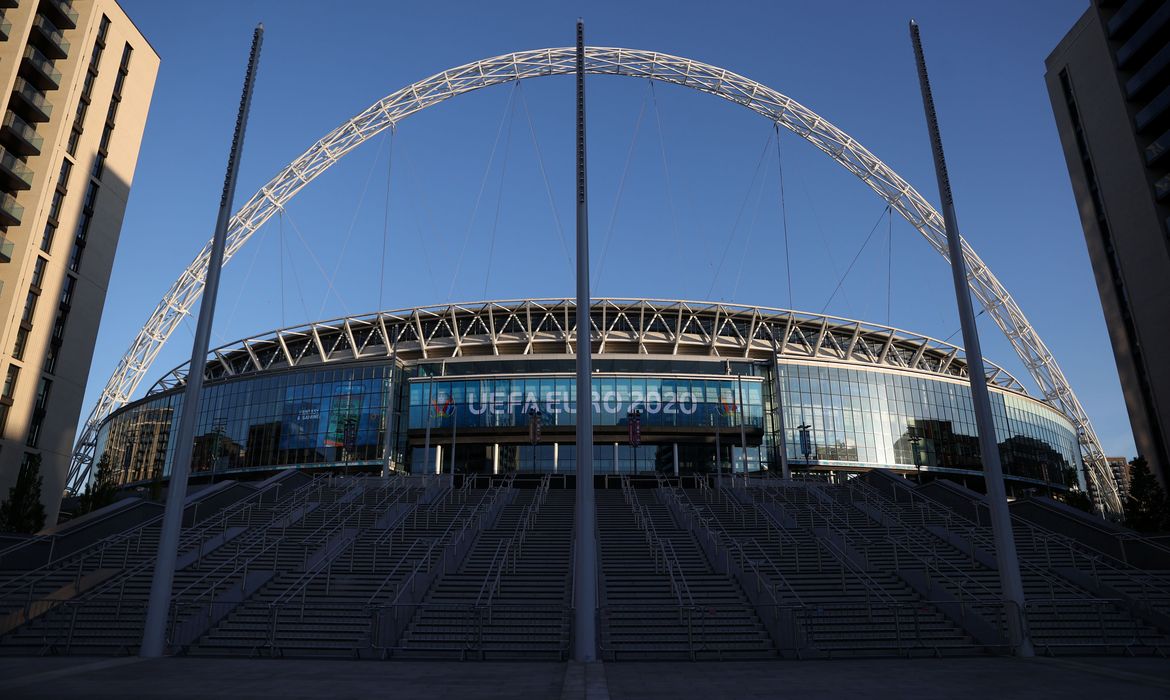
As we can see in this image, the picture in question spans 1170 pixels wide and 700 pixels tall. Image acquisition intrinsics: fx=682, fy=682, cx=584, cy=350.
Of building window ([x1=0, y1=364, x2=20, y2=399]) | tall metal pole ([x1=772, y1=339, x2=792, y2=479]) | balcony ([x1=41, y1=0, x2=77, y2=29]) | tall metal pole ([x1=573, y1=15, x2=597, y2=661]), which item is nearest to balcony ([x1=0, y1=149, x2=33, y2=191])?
balcony ([x1=41, y1=0, x2=77, y2=29])

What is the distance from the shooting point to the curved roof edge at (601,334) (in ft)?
212

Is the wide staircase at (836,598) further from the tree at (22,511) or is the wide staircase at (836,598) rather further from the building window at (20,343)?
the building window at (20,343)

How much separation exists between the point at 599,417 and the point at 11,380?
39.3 m

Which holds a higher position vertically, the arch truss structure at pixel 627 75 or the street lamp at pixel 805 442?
the arch truss structure at pixel 627 75

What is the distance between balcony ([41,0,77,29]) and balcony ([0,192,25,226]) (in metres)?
12.9

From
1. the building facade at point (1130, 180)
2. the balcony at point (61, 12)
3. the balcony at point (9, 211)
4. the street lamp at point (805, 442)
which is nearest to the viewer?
the balcony at point (9, 211)

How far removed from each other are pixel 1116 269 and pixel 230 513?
2309 inches

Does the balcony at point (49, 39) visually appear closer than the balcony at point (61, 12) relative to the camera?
Yes

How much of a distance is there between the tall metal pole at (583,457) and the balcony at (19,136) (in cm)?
4383

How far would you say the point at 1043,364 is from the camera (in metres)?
78.6

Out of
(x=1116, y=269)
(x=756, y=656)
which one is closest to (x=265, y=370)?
(x=756, y=656)

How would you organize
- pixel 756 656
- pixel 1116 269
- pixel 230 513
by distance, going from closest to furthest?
pixel 756 656 < pixel 230 513 < pixel 1116 269

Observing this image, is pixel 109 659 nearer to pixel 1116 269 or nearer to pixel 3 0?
pixel 3 0

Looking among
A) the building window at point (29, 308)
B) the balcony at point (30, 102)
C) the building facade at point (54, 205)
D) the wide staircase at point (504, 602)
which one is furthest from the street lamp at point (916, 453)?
the balcony at point (30, 102)
